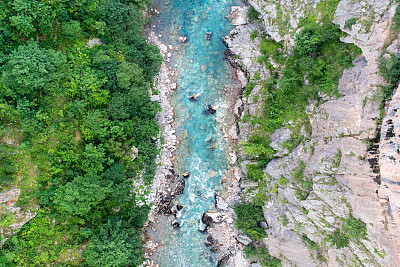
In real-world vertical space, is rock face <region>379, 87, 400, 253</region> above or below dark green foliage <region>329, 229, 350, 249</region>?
above

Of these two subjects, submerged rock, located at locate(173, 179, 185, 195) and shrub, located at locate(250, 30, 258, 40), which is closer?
shrub, located at locate(250, 30, 258, 40)

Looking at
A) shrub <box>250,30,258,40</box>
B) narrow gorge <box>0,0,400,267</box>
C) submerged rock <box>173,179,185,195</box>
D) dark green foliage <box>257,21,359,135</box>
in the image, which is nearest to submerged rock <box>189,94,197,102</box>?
narrow gorge <box>0,0,400,267</box>

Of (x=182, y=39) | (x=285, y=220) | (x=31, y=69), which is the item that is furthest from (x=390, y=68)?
(x=31, y=69)

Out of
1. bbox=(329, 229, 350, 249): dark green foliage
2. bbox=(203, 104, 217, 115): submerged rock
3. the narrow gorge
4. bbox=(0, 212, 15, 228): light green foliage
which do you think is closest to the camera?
the narrow gorge

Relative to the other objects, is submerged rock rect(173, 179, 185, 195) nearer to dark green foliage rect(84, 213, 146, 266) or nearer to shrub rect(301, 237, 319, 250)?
dark green foliage rect(84, 213, 146, 266)

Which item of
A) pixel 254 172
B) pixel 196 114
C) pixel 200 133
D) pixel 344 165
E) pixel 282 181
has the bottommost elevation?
pixel 254 172

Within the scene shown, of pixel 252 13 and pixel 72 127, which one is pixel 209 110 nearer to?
pixel 252 13
